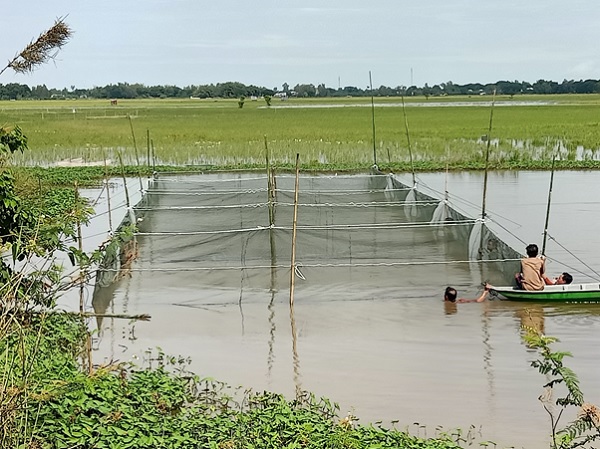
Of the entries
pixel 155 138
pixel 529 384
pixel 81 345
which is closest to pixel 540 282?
pixel 529 384

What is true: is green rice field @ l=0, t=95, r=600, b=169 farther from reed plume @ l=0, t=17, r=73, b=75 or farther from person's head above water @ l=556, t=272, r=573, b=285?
reed plume @ l=0, t=17, r=73, b=75

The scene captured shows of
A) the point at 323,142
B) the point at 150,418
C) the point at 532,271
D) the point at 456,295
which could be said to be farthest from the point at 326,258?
the point at 323,142

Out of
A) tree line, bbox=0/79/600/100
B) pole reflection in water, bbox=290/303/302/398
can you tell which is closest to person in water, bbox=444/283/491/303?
pole reflection in water, bbox=290/303/302/398

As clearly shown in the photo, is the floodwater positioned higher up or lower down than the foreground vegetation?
lower down

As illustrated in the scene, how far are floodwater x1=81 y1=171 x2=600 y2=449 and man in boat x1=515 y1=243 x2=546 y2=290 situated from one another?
0.24 metres

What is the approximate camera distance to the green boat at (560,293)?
677cm

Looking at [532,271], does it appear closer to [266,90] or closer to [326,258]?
[326,258]

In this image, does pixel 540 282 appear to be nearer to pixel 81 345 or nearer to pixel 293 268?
pixel 293 268

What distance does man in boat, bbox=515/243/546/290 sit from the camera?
6.75 m

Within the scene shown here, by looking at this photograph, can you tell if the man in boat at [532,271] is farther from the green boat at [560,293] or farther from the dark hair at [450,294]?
the dark hair at [450,294]

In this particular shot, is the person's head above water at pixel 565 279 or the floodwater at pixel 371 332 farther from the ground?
the person's head above water at pixel 565 279

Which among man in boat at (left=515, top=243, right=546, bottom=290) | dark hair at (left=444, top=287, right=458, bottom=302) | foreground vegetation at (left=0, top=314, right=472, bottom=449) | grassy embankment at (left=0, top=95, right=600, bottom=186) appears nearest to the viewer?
foreground vegetation at (left=0, top=314, right=472, bottom=449)

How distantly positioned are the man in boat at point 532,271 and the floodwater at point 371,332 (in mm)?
244

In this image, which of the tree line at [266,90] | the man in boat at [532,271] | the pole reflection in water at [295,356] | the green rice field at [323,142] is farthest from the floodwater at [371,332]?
the tree line at [266,90]
